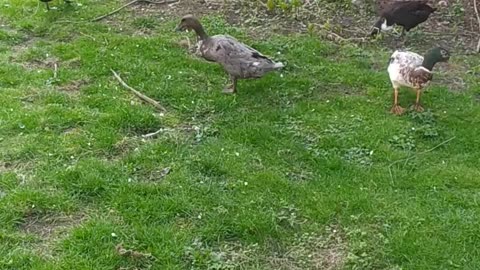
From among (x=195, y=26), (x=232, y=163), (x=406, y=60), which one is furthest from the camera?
(x=195, y=26)

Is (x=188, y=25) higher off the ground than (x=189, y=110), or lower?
higher

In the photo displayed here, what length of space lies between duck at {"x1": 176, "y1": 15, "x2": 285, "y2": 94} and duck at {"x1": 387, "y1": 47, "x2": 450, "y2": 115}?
1.00 m

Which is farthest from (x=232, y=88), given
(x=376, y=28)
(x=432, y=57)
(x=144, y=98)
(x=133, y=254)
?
(x=133, y=254)

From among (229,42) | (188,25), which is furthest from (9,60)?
(229,42)

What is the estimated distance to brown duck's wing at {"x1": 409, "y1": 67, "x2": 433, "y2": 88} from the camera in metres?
5.81

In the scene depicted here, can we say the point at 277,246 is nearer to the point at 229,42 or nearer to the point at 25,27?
the point at 229,42

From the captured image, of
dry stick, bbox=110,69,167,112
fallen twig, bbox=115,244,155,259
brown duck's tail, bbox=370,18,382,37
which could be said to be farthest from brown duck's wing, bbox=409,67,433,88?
fallen twig, bbox=115,244,155,259

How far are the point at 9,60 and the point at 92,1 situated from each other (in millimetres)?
2209

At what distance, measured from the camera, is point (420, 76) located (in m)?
5.82

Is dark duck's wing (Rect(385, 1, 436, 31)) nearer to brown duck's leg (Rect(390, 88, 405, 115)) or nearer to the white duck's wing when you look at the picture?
the white duck's wing

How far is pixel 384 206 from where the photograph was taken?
470 cm

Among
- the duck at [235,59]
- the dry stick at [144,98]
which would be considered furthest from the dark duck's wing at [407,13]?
the dry stick at [144,98]

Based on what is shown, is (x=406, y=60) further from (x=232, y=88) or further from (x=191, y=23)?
(x=191, y=23)

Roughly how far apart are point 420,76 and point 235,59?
1.59 metres
